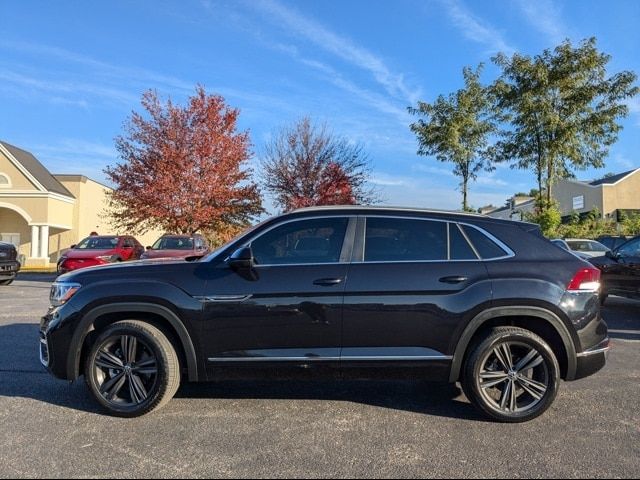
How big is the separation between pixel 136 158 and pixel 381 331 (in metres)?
21.8

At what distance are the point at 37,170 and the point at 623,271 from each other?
33713 mm

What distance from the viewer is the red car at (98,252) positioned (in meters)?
15.8

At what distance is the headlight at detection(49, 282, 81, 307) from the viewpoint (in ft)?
14.9

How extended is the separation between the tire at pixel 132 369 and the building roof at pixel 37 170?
30.6 m

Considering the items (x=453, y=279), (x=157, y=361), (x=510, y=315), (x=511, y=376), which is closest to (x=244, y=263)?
(x=157, y=361)

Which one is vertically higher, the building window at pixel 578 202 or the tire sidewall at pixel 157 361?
the building window at pixel 578 202

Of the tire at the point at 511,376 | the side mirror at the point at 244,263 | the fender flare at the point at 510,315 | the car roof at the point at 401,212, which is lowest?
the tire at the point at 511,376

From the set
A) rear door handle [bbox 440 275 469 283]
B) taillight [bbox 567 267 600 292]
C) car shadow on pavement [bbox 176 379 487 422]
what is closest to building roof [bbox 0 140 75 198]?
car shadow on pavement [bbox 176 379 487 422]

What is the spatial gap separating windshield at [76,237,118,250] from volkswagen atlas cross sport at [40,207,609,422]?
1376cm

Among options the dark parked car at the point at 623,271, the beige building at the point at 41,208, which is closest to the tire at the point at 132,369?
the dark parked car at the point at 623,271

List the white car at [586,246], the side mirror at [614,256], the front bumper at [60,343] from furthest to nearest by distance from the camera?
the white car at [586,246], the side mirror at [614,256], the front bumper at [60,343]

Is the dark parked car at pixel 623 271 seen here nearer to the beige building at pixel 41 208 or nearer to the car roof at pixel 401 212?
the car roof at pixel 401 212

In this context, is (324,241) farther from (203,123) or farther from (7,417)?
(203,123)

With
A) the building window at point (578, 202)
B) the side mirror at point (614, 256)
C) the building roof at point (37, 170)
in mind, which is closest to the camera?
the side mirror at point (614, 256)
